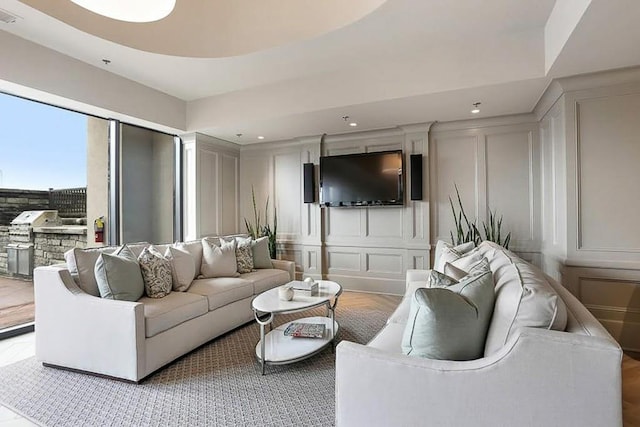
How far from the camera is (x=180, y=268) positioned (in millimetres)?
3146

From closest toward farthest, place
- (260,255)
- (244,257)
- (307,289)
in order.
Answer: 1. (307,289)
2. (244,257)
3. (260,255)

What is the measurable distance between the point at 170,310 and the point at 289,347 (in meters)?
0.99

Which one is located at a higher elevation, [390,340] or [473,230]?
[473,230]

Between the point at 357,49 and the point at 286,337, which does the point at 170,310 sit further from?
the point at 357,49

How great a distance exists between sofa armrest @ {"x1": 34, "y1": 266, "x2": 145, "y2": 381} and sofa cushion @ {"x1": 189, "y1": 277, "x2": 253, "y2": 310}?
2.52 feet

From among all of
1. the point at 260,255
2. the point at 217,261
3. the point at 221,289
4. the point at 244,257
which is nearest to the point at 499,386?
the point at 221,289

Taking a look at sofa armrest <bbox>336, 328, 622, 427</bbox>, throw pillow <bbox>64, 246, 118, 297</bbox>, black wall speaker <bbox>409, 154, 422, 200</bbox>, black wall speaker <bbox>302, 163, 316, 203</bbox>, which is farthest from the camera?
black wall speaker <bbox>302, 163, 316, 203</bbox>

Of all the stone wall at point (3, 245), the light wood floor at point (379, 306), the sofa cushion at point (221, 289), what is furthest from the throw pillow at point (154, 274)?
the stone wall at point (3, 245)

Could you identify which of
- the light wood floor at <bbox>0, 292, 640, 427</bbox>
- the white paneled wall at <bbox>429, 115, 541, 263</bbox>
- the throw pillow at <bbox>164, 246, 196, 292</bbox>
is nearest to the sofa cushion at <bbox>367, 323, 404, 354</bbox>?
the light wood floor at <bbox>0, 292, 640, 427</bbox>

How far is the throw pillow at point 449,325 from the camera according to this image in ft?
4.41

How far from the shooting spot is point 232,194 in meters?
5.70

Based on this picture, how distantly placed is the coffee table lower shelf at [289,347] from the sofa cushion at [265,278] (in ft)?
2.67

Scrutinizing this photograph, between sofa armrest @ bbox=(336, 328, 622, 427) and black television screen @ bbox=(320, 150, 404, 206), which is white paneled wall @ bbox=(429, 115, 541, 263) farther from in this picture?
sofa armrest @ bbox=(336, 328, 622, 427)

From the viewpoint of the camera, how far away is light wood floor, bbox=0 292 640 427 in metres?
1.81
